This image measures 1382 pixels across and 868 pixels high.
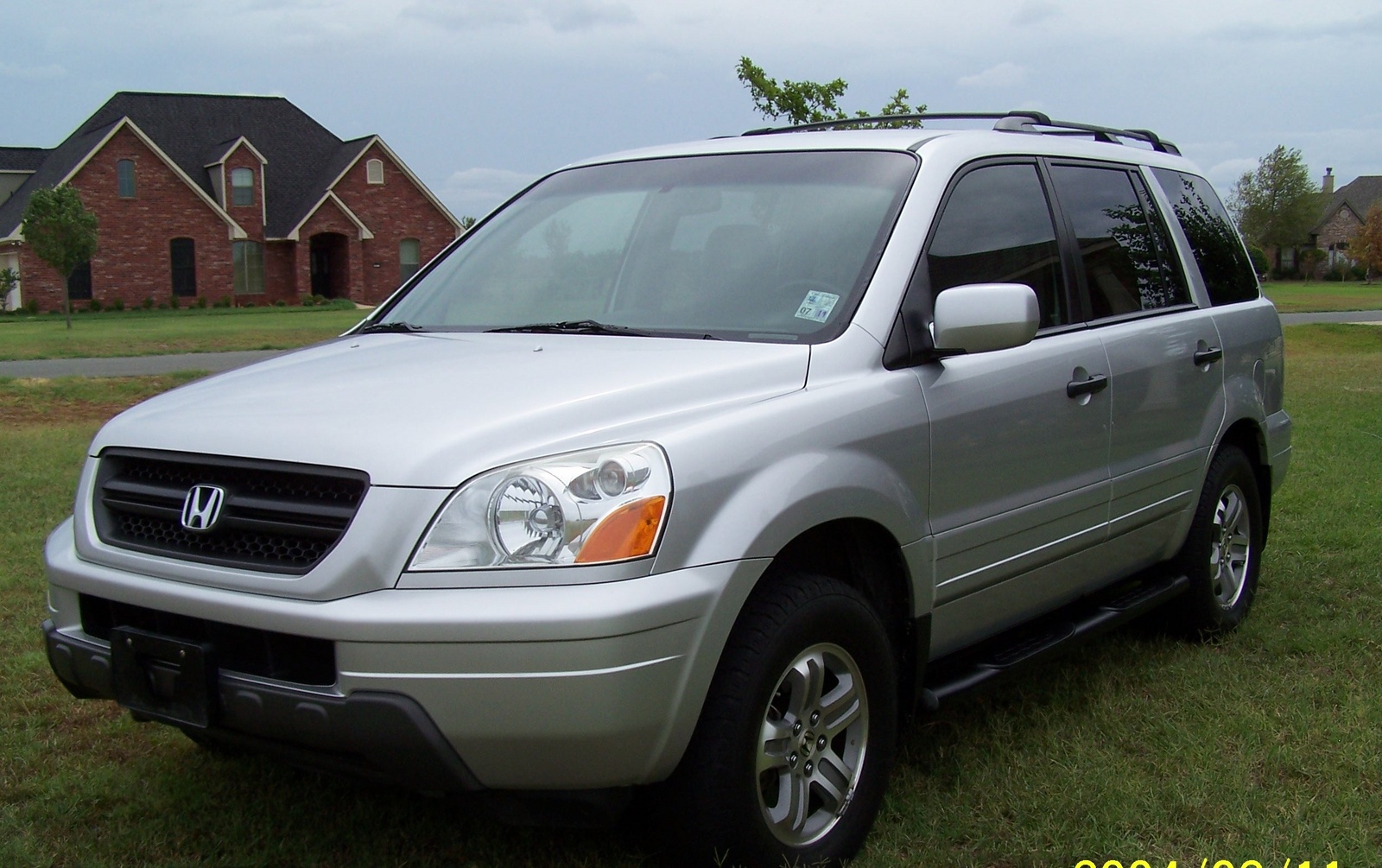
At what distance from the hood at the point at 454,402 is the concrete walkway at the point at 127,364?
12457 mm

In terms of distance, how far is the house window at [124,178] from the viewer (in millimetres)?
40812

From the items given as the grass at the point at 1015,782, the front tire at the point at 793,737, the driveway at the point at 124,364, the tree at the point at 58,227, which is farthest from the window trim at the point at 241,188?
the front tire at the point at 793,737

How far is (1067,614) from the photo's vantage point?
14.5 ft

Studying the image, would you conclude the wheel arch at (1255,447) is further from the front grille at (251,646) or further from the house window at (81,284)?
the house window at (81,284)

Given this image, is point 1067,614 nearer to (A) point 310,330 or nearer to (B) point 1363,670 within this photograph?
(B) point 1363,670

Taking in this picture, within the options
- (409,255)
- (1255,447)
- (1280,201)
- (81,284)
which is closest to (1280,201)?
(1280,201)

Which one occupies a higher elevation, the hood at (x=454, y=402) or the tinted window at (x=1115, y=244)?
the tinted window at (x=1115, y=244)

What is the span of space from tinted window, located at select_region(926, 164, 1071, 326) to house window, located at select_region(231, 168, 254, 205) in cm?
4296

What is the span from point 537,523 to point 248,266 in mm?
43839

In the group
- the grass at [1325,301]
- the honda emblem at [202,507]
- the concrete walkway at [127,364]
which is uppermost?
the honda emblem at [202,507]

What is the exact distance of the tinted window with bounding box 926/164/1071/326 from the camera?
12.4ft

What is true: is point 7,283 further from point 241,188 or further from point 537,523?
point 537,523

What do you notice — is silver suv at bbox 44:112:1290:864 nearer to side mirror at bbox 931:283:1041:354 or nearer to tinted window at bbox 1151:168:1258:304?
side mirror at bbox 931:283:1041:354

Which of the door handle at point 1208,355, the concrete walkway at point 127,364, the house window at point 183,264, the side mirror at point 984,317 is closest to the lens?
the side mirror at point 984,317
